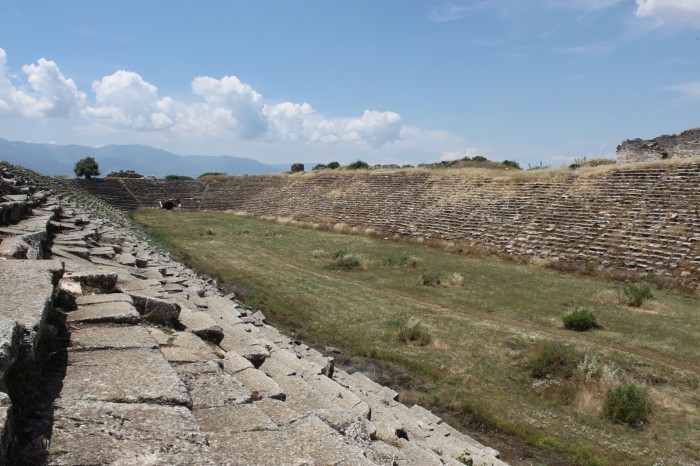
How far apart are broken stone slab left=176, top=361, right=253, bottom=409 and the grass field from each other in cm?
472

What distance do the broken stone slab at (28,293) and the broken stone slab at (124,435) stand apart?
2.00 feet

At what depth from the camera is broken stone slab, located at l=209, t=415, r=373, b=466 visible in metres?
2.87

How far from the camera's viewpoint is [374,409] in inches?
220

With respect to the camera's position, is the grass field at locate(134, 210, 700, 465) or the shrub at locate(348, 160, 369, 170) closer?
the grass field at locate(134, 210, 700, 465)

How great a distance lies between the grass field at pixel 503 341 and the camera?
299 inches

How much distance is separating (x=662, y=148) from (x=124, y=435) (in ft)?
110

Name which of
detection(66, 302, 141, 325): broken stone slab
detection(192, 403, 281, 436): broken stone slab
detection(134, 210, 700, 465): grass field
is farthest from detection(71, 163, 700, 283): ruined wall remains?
detection(66, 302, 141, 325): broken stone slab

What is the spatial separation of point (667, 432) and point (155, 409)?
7.75 m

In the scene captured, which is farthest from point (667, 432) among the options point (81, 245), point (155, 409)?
point (81, 245)

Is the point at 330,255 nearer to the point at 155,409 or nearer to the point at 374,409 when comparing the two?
A: the point at 374,409

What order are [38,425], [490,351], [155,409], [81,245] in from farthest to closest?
[490,351]
[81,245]
[155,409]
[38,425]

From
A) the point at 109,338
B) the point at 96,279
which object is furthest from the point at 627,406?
the point at 96,279

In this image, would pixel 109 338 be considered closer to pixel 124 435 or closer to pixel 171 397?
pixel 171 397

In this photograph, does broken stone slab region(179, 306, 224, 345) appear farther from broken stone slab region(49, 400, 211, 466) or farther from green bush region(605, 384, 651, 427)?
green bush region(605, 384, 651, 427)
